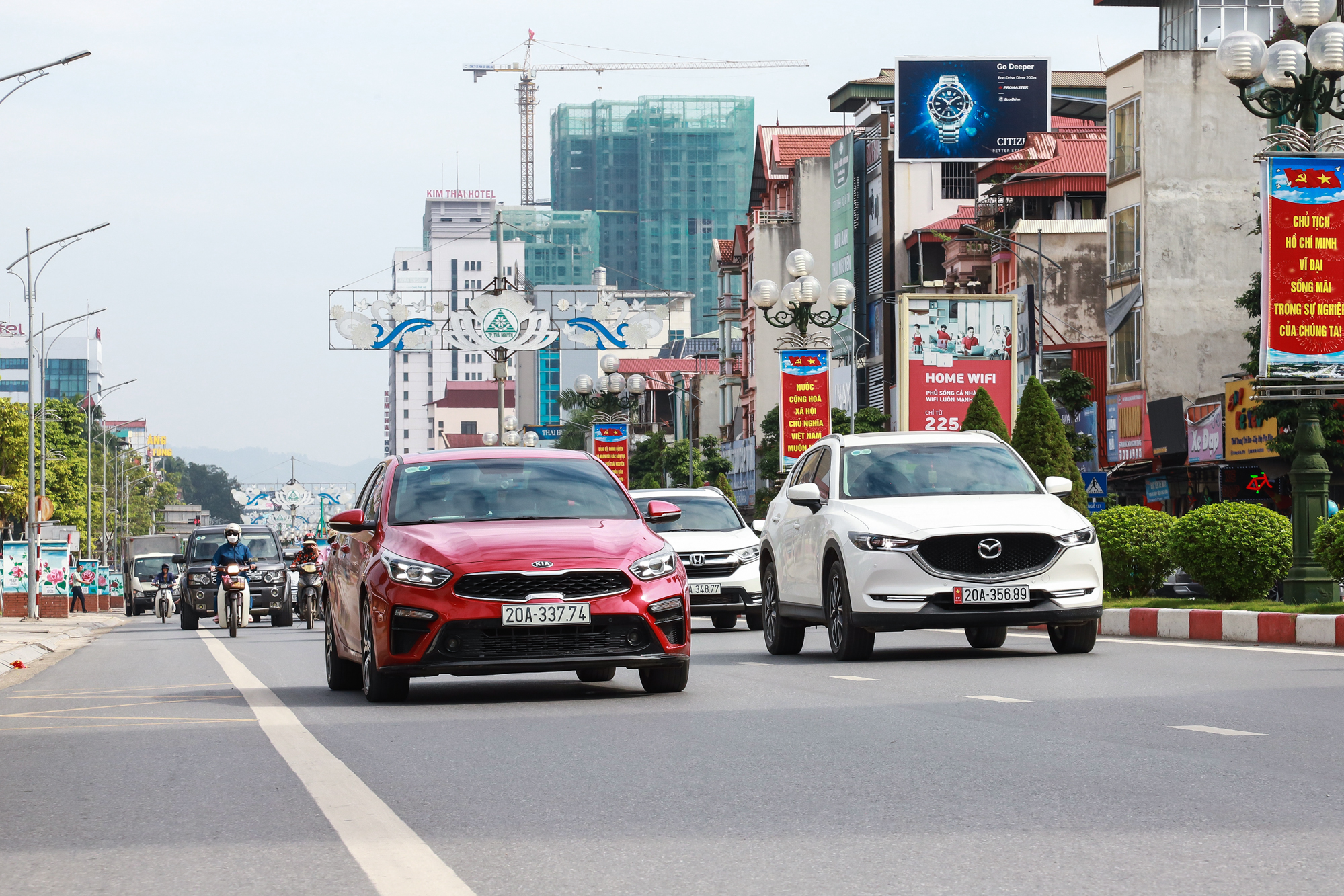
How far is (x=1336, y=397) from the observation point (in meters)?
19.7

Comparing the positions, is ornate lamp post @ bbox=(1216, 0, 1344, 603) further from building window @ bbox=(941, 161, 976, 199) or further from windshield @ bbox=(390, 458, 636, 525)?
building window @ bbox=(941, 161, 976, 199)

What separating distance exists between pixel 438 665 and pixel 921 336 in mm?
27038

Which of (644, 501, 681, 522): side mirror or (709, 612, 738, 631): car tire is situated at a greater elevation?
(644, 501, 681, 522): side mirror

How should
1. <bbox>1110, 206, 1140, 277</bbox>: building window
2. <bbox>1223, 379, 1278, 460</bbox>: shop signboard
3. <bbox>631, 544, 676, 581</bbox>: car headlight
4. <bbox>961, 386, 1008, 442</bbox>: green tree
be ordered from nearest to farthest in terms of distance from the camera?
1. <bbox>631, 544, 676, 581</bbox>: car headlight
2. <bbox>961, 386, 1008, 442</bbox>: green tree
3. <bbox>1223, 379, 1278, 460</bbox>: shop signboard
4. <bbox>1110, 206, 1140, 277</bbox>: building window

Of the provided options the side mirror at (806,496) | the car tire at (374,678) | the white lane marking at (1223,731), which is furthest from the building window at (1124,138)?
the white lane marking at (1223,731)

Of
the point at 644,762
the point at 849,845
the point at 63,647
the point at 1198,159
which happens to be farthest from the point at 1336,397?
the point at 1198,159

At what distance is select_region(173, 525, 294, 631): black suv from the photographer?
3738 centimetres

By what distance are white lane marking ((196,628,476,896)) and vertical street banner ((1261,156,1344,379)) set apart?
1190 cm

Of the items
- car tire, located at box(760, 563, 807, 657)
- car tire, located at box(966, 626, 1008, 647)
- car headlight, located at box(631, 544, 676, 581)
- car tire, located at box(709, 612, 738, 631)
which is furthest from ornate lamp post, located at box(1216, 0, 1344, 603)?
car headlight, located at box(631, 544, 676, 581)

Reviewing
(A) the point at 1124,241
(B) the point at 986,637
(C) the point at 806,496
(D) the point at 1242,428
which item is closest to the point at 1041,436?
(D) the point at 1242,428

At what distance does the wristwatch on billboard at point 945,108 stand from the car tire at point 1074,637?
227ft

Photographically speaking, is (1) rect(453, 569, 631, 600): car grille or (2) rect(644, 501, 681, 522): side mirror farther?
(2) rect(644, 501, 681, 522): side mirror

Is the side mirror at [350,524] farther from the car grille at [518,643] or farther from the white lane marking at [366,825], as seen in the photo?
the white lane marking at [366,825]

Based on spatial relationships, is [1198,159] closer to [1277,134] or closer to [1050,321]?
[1050,321]
